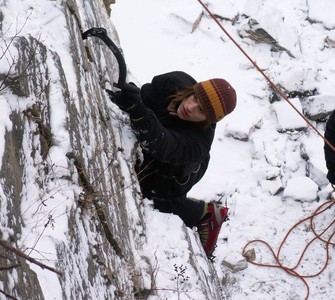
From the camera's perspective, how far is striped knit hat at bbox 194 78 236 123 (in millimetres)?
3213

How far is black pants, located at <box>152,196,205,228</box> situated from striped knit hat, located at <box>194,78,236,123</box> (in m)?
1.02

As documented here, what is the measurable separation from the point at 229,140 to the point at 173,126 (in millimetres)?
3184

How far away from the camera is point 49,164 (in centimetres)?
267

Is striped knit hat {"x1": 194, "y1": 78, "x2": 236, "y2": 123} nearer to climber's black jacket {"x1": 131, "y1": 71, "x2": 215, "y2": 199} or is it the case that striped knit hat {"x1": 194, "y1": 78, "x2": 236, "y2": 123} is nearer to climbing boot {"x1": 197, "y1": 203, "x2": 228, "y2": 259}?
climber's black jacket {"x1": 131, "y1": 71, "x2": 215, "y2": 199}

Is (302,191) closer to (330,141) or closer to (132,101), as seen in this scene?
(330,141)

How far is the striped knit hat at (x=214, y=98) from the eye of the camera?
10.5 ft

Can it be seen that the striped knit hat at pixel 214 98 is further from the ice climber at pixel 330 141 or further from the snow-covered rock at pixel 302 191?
the snow-covered rock at pixel 302 191

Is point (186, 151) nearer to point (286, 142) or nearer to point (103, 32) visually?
point (103, 32)

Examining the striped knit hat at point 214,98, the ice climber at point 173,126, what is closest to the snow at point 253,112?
the ice climber at point 173,126

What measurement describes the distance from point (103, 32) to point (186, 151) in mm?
975

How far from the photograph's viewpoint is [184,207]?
4.25 m

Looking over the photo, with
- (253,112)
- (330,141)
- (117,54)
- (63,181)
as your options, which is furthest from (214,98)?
(253,112)

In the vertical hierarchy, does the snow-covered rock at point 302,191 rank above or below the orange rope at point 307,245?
above

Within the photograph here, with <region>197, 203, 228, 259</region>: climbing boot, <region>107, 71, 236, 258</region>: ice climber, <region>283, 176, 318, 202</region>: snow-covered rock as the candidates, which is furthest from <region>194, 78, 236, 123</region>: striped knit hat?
<region>283, 176, 318, 202</region>: snow-covered rock
